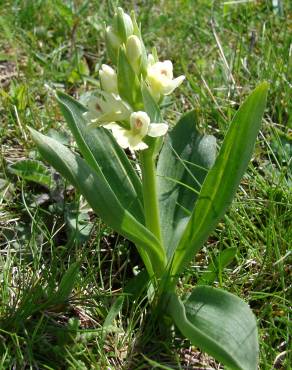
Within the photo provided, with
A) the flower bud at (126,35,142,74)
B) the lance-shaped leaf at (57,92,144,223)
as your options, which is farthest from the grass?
the flower bud at (126,35,142,74)

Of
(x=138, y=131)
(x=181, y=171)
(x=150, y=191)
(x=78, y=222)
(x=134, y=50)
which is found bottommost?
(x=78, y=222)

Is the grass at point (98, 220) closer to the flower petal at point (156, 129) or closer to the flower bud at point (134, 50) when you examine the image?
the flower petal at point (156, 129)

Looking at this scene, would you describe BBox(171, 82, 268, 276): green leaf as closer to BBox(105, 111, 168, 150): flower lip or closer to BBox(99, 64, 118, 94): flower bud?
BBox(105, 111, 168, 150): flower lip

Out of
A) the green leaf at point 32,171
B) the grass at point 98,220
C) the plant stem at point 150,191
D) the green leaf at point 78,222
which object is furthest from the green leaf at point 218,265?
the green leaf at point 32,171

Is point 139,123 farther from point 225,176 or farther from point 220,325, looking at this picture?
point 220,325

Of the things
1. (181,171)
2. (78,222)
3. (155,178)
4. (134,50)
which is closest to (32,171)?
(78,222)

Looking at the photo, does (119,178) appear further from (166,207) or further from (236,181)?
(236,181)

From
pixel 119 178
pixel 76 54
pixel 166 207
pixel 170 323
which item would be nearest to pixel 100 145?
pixel 119 178

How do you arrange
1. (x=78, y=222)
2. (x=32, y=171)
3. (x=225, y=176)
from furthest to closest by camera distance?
1. (x=32, y=171)
2. (x=78, y=222)
3. (x=225, y=176)
